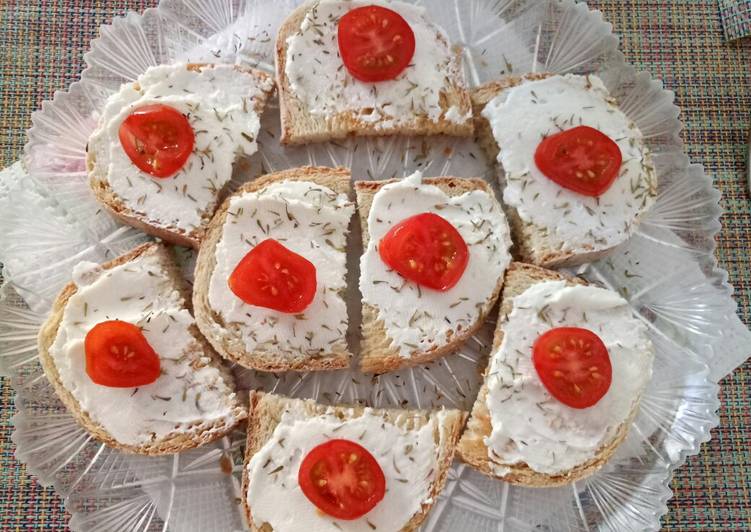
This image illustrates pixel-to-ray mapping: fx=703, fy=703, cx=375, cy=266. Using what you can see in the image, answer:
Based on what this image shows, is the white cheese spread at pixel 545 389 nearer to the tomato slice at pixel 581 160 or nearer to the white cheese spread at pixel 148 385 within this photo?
the tomato slice at pixel 581 160

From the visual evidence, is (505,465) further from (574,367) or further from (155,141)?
(155,141)

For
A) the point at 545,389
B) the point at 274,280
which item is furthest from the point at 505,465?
the point at 274,280

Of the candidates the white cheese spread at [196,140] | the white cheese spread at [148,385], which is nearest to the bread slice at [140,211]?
the white cheese spread at [196,140]

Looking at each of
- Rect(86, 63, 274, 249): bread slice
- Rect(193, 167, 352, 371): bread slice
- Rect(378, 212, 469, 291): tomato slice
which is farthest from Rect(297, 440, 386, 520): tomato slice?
Rect(86, 63, 274, 249): bread slice

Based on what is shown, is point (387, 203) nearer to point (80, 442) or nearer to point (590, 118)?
point (590, 118)

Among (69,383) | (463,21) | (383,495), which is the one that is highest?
(463,21)

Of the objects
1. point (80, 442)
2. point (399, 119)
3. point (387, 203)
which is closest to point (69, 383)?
point (80, 442)
